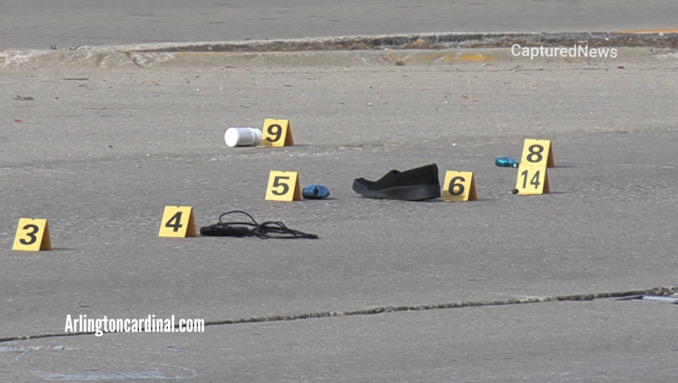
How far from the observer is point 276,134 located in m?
10.2

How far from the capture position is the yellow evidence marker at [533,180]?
28.2ft

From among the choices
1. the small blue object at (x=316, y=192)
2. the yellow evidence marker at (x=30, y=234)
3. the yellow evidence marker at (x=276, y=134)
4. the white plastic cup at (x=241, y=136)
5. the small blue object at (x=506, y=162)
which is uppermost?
the yellow evidence marker at (x=276, y=134)

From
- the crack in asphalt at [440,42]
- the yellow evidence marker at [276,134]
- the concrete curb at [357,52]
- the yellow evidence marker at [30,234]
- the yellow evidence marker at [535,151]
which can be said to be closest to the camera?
the yellow evidence marker at [30,234]

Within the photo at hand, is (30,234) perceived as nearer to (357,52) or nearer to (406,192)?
(406,192)

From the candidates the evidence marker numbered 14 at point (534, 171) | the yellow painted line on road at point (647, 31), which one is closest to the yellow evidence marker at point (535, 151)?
the evidence marker numbered 14 at point (534, 171)

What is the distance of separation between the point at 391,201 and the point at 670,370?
11.7 ft

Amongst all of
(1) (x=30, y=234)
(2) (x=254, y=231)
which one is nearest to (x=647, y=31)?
(2) (x=254, y=231)

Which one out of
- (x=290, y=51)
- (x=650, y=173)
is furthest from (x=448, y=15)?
(x=650, y=173)

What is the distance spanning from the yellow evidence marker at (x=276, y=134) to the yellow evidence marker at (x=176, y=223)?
310cm

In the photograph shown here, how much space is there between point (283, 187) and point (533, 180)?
1784 mm

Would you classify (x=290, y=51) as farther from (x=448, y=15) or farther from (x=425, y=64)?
(x=448, y=15)

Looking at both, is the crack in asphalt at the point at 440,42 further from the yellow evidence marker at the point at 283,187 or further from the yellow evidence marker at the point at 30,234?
the yellow evidence marker at the point at 30,234

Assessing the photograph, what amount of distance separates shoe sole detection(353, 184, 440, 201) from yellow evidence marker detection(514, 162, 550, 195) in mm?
731

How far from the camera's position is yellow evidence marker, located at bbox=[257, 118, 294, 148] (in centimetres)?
1016
